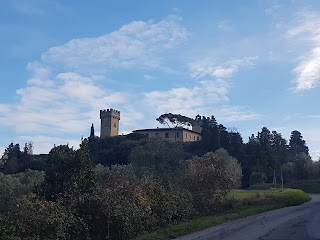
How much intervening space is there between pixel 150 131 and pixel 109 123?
44.6ft

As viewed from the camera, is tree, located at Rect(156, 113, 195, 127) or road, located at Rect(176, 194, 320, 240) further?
tree, located at Rect(156, 113, 195, 127)

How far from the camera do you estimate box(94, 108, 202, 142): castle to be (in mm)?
121681

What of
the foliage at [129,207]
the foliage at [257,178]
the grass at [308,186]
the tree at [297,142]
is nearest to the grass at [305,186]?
the grass at [308,186]

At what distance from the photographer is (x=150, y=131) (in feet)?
411

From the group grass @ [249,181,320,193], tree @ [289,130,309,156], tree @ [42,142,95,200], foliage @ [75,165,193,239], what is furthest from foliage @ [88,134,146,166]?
foliage @ [75,165,193,239]

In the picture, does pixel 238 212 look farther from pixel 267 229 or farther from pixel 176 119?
pixel 176 119

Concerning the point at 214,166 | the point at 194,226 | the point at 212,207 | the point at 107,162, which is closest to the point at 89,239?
the point at 194,226

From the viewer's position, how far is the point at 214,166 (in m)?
29.5

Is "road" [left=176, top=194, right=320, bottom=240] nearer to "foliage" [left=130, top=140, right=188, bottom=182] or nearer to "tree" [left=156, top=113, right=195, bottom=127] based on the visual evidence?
"foliage" [left=130, top=140, right=188, bottom=182]

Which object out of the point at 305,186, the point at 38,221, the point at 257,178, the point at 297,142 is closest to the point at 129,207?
the point at 38,221

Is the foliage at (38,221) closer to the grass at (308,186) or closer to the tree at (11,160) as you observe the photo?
the grass at (308,186)

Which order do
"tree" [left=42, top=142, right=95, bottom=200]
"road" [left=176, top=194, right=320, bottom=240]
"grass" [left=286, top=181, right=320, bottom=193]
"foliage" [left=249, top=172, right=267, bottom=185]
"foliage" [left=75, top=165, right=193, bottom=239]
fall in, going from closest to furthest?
1. "foliage" [left=75, top=165, right=193, bottom=239]
2. "road" [left=176, top=194, right=320, bottom=240]
3. "tree" [left=42, top=142, right=95, bottom=200]
4. "grass" [left=286, top=181, right=320, bottom=193]
5. "foliage" [left=249, top=172, right=267, bottom=185]

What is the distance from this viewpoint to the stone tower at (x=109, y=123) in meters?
129

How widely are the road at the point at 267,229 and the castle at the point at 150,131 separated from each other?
93.7m
